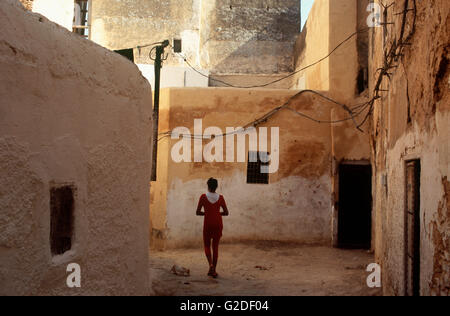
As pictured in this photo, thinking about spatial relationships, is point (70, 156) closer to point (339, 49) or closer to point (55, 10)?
point (339, 49)

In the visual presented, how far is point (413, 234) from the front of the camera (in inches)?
180

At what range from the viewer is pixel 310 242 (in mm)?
10508

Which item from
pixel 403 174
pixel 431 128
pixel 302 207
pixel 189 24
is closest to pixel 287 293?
pixel 403 174

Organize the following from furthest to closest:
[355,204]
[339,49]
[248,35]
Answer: [248,35]
[339,49]
[355,204]

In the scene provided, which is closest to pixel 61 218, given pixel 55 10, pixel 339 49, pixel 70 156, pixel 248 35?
pixel 70 156

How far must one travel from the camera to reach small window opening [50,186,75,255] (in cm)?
293

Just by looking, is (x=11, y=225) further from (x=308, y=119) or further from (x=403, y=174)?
(x=308, y=119)

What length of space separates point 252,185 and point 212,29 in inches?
480

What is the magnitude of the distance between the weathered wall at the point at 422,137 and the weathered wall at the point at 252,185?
406 cm

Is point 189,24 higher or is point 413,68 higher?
point 189,24

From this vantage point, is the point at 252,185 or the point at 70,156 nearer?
the point at 70,156

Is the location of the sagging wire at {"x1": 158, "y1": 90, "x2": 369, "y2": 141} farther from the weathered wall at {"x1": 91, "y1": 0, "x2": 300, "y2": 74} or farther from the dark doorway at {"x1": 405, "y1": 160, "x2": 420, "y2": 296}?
the weathered wall at {"x1": 91, "y1": 0, "x2": 300, "y2": 74}

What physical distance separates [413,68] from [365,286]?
3.68 metres
